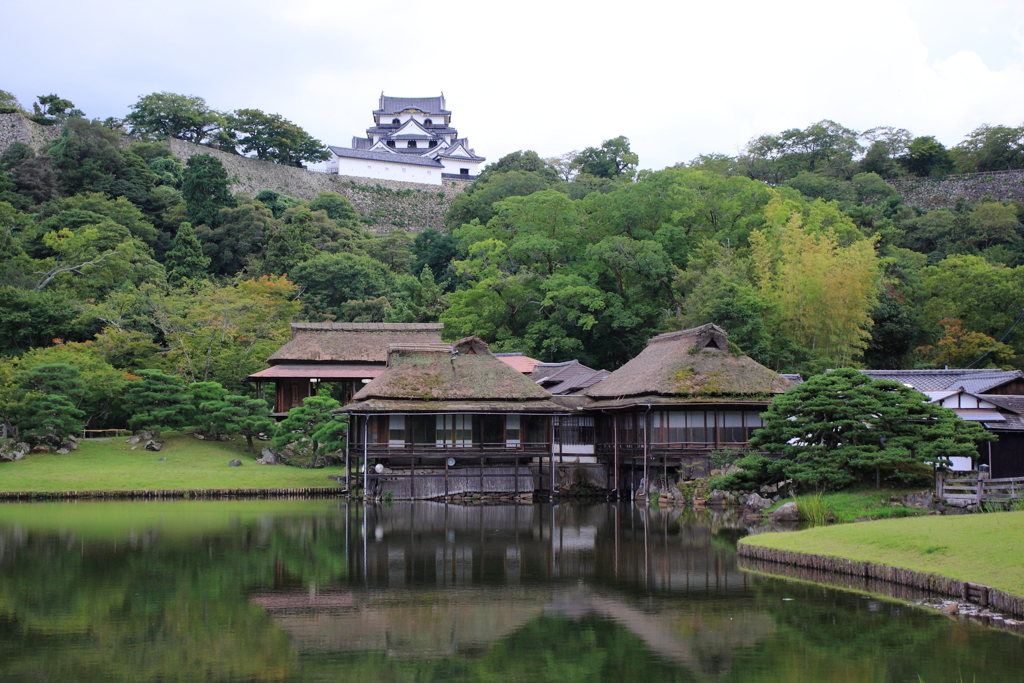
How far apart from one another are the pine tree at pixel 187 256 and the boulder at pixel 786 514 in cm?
3831

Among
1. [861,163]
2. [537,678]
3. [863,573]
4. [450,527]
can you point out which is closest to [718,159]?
[861,163]

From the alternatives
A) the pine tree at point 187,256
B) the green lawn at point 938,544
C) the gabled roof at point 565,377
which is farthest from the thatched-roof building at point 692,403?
the pine tree at point 187,256

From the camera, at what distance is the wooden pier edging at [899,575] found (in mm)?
11477

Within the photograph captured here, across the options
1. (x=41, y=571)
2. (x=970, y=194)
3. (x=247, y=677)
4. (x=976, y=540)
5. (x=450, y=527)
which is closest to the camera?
(x=247, y=677)

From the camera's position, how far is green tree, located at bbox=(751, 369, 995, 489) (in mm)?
21062

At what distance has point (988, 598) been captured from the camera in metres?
11.7

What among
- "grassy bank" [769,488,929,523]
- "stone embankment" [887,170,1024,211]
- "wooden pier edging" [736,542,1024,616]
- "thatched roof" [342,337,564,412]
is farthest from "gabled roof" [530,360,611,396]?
"stone embankment" [887,170,1024,211]

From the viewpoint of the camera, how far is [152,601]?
41.7 feet

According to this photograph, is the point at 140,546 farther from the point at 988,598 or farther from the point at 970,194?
the point at 970,194

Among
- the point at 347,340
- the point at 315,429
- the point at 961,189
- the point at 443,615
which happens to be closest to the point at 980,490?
the point at 443,615

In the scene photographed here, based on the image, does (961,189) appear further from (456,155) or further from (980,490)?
(980,490)

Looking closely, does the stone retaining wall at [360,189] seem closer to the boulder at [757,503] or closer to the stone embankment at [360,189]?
the stone embankment at [360,189]

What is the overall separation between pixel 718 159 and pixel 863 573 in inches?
1819

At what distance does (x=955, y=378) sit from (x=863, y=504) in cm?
961
